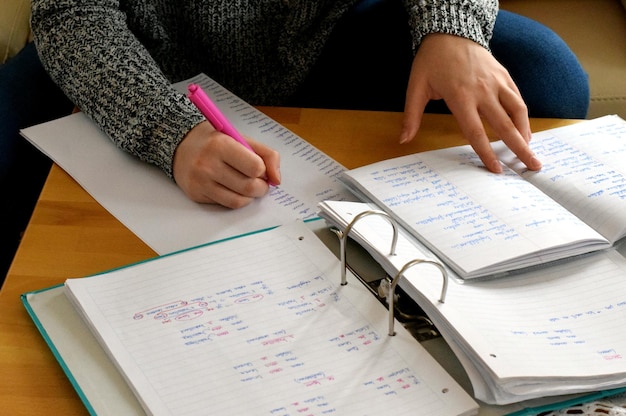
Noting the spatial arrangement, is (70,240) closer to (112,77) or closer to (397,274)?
(112,77)

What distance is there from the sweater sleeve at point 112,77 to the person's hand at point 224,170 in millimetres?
35

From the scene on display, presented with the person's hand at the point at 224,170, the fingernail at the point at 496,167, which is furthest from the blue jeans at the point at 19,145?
the fingernail at the point at 496,167

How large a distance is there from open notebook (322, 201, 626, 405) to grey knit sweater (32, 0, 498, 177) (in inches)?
11.2

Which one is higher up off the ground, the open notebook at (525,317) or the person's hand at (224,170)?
the open notebook at (525,317)

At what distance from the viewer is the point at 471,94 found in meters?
0.97

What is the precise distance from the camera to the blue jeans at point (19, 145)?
3.48 feet

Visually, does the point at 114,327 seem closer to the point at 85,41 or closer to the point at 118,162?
the point at 118,162

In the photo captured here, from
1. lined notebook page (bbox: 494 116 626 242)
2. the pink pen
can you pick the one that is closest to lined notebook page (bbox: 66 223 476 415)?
the pink pen

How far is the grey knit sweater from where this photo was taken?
0.95 metres

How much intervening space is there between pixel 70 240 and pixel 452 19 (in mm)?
556

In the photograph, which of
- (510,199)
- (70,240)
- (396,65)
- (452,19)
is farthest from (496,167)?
(70,240)

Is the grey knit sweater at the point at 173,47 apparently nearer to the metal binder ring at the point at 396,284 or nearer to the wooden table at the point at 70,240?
the wooden table at the point at 70,240

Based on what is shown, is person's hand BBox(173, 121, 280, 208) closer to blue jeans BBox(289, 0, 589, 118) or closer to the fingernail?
the fingernail

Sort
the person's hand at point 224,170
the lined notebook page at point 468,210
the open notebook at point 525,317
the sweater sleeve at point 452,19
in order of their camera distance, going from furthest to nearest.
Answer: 1. the sweater sleeve at point 452,19
2. the person's hand at point 224,170
3. the lined notebook page at point 468,210
4. the open notebook at point 525,317
